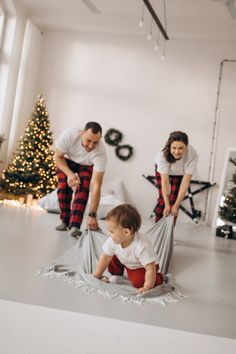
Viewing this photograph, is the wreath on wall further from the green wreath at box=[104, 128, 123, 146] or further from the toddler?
the toddler

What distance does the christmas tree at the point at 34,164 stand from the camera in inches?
296

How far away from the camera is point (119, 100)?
340 inches

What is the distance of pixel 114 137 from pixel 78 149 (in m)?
4.47

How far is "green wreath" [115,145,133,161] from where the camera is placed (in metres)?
8.51

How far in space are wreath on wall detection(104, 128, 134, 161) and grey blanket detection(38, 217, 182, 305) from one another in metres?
4.95

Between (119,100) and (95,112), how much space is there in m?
0.51

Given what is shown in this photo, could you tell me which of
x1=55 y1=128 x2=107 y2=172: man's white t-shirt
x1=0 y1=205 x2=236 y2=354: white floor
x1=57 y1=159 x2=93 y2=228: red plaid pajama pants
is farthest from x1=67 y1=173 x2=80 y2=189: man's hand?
x1=0 y1=205 x2=236 y2=354: white floor

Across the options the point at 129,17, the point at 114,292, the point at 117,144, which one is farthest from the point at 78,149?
the point at 129,17

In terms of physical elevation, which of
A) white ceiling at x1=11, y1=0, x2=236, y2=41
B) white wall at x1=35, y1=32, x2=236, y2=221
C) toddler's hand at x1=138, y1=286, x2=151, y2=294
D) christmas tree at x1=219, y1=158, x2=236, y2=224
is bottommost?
toddler's hand at x1=138, y1=286, x2=151, y2=294

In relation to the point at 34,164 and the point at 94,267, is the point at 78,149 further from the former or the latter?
the point at 34,164

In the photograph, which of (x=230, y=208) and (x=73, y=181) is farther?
(x=230, y=208)

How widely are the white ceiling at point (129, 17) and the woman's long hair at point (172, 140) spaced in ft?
11.6

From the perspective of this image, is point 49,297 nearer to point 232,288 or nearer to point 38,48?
point 232,288

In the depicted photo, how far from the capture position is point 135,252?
7.93 ft
